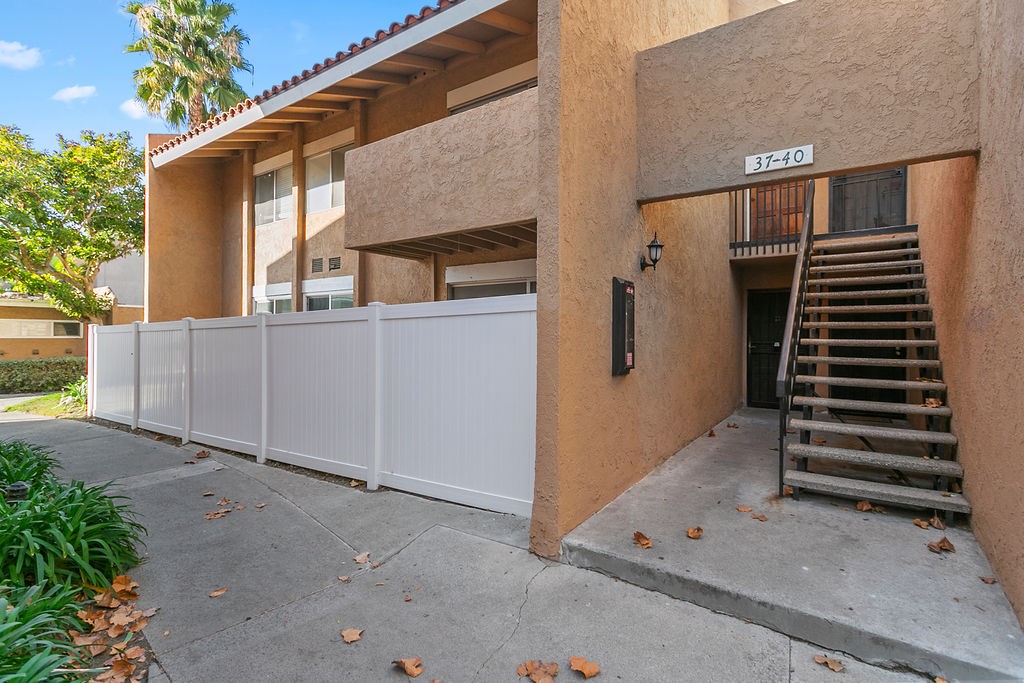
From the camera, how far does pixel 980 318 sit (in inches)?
147

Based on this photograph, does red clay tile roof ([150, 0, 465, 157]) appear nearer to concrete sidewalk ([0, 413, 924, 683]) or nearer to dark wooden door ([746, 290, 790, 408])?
concrete sidewalk ([0, 413, 924, 683])

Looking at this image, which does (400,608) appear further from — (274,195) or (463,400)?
(274,195)

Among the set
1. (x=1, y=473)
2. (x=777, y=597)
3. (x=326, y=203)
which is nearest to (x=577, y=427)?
(x=777, y=597)

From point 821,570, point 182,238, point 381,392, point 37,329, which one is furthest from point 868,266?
point 37,329

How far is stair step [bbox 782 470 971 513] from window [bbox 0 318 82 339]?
A: 85.6 feet

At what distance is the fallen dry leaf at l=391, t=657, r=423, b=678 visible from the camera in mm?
2558

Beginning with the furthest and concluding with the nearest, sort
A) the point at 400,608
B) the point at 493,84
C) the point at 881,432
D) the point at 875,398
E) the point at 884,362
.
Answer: the point at 875,398 → the point at 493,84 → the point at 884,362 → the point at 881,432 → the point at 400,608

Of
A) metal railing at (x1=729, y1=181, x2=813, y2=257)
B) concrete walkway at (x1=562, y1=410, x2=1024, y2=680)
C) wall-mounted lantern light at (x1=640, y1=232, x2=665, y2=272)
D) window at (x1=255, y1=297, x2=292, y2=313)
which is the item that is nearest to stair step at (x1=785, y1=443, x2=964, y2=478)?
concrete walkway at (x1=562, y1=410, x2=1024, y2=680)

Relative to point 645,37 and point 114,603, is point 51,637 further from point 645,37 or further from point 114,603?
point 645,37

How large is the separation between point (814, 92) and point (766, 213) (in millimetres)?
5921

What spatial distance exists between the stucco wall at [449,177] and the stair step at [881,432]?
3330 mm

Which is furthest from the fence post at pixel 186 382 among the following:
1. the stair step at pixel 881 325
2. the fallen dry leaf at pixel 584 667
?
the stair step at pixel 881 325

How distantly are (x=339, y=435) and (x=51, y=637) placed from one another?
307cm

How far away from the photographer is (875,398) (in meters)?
8.21
